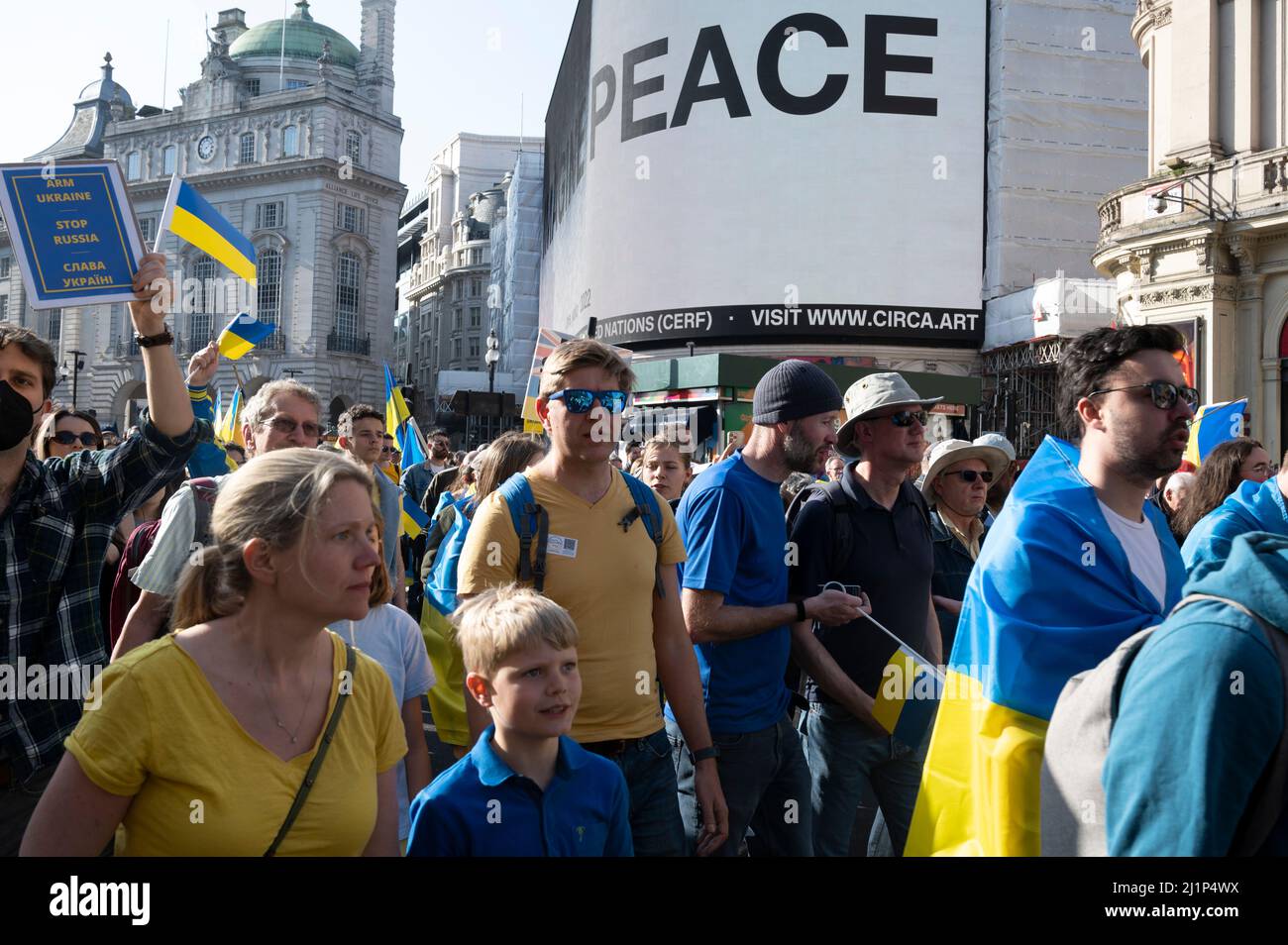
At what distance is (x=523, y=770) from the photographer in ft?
8.96

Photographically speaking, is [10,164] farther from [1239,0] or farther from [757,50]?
[757,50]

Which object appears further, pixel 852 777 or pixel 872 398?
pixel 872 398

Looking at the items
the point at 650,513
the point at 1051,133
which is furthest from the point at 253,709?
the point at 1051,133

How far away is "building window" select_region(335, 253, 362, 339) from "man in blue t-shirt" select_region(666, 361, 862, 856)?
2539 inches

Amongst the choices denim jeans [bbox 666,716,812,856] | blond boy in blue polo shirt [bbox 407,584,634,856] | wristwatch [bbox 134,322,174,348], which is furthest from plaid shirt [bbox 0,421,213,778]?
denim jeans [bbox 666,716,812,856]

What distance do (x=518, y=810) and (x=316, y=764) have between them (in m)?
0.55

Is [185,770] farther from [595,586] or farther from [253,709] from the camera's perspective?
[595,586]

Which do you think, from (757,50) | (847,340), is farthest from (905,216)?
(757,50)

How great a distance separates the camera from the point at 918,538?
432 centimetres

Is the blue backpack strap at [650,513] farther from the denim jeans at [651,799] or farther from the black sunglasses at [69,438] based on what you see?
the black sunglasses at [69,438]

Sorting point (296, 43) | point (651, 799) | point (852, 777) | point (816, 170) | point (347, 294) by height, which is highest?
point (296, 43)

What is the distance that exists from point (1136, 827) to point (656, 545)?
204 centimetres

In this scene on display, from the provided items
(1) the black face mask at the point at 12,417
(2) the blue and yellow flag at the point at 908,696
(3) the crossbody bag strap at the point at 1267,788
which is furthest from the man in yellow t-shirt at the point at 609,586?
(3) the crossbody bag strap at the point at 1267,788

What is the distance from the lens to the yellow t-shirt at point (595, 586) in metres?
3.37
